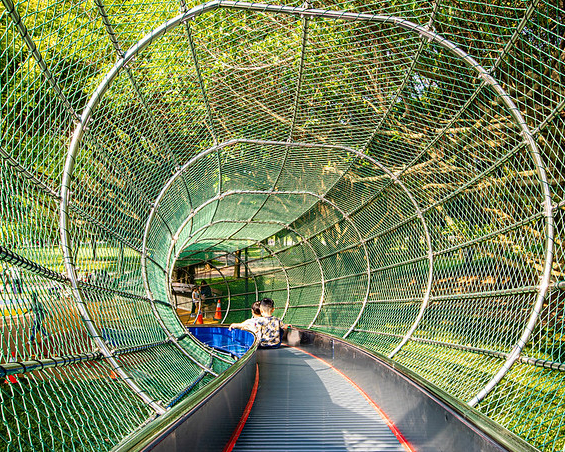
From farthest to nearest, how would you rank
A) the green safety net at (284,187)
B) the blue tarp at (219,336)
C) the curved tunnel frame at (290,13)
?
1. the blue tarp at (219,336)
2. the curved tunnel frame at (290,13)
3. the green safety net at (284,187)

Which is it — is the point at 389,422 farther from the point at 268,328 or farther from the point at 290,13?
the point at 268,328

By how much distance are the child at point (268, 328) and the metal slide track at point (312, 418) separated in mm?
1580

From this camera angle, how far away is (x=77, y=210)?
5141 mm

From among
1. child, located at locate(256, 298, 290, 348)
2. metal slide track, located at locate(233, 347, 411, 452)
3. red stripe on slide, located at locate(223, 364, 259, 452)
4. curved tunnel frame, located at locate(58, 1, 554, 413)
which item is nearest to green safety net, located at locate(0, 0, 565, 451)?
curved tunnel frame, located at locate(58, 1, 554, 413)

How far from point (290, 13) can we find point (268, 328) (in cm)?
597

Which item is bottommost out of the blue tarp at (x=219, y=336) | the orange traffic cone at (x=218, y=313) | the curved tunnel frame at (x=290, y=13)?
the blue tarp at (x=219, y=336)

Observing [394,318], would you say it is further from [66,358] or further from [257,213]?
[66,358]

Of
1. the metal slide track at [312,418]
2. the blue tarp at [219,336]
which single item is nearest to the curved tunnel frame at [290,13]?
the metal slide track at [312,418]

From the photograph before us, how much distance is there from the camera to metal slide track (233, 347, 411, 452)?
4262 millimetres

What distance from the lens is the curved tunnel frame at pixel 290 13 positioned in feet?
15.0

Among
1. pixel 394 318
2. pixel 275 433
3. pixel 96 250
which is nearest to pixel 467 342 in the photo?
pixel 394 318

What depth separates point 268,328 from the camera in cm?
962

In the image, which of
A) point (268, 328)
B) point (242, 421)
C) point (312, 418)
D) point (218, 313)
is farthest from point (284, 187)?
point (218, 313)

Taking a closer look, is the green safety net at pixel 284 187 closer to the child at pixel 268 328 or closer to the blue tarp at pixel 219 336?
the child at pixel 268 328
